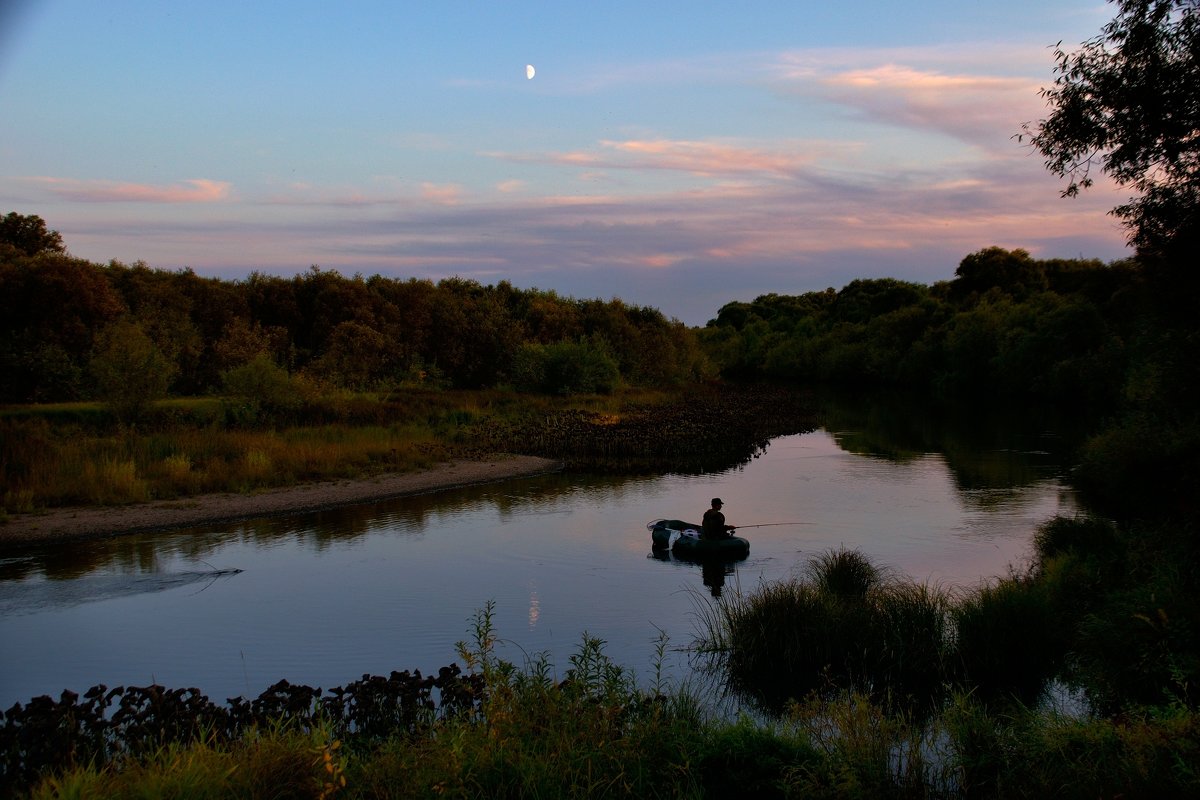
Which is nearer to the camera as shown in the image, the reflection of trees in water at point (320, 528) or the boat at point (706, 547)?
the boat at point (706, 547)

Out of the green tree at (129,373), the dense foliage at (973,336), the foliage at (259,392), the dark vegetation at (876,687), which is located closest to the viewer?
the dark vegetation at (876,687)

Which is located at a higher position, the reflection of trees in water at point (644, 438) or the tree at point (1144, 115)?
the tree at point (1144, 115)

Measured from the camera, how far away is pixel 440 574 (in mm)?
17766

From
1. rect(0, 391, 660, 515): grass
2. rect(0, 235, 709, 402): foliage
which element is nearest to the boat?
rect(0, 391, 660, 515): grass

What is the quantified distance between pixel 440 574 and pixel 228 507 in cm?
848

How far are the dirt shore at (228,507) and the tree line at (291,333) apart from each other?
753 centimetres

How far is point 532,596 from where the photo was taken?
52.6ft

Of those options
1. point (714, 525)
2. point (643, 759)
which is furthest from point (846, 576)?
point (643, 759)

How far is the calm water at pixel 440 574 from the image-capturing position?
42.0 ft

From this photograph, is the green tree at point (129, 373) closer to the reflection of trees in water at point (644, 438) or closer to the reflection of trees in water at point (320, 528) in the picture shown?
the reflection of trees in water at point (320, 528)

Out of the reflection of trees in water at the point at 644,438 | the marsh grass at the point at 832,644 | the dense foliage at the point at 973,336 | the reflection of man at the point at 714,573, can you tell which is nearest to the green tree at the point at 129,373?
the reflection of trees in water at the point at 644,438

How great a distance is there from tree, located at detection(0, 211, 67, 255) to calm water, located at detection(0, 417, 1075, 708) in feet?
97.0

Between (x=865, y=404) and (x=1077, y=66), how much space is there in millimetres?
51761

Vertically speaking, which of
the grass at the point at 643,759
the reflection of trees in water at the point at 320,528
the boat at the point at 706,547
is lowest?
the reflection of trees in water at the point at 320,528
